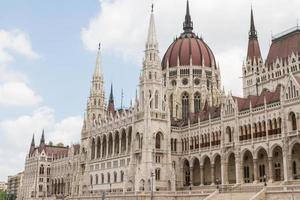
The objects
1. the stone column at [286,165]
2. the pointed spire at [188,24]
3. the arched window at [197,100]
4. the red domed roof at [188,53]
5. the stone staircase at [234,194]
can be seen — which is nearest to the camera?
the stone staircase at [234,194]

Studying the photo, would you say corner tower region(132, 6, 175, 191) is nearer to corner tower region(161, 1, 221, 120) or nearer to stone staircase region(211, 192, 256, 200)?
corner tower region(161, 1, 221, 120)

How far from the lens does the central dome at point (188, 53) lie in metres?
113

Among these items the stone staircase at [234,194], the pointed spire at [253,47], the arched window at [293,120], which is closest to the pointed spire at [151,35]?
the pointed spire at [253,47]

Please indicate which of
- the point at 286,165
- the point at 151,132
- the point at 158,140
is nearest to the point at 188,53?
the point at 158,140

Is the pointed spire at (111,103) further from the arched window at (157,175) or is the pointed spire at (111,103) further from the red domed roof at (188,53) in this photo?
the arched window at (157,175)

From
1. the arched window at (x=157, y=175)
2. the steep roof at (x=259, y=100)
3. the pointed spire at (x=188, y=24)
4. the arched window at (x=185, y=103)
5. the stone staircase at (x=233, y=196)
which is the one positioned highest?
the pointed spire at (x=188, y=24)

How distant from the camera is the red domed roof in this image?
112625 millimetres

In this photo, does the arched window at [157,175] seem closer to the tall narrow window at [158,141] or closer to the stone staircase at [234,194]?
the tall narrow window at [158,141]

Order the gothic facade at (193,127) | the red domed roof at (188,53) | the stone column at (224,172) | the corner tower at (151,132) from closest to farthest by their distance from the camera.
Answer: the gothic facade at (193,127)
the stone column at (224,172)
the corner tower at (151,132)
the red domed roof at (188,53)

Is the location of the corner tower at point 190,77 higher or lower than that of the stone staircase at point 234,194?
higher

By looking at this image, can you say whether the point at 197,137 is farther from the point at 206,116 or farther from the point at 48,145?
the point at 48,145

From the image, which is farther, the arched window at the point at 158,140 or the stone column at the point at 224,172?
the arched window at the point at 158,140

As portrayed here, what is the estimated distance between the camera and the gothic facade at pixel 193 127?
73312 millimetres

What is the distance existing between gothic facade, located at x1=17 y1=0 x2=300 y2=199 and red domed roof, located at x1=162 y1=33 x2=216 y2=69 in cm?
27
